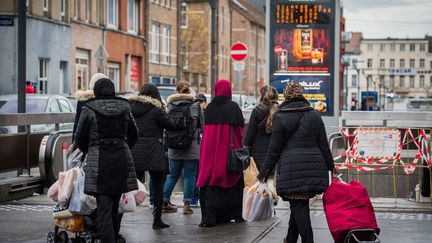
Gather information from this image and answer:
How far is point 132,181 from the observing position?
9.98 metres

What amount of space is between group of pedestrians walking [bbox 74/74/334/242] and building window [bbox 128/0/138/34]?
1543 inches

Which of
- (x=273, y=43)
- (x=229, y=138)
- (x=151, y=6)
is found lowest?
(x=229, y=138)

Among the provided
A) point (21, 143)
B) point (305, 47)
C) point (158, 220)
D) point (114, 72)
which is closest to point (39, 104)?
point (305, 47)

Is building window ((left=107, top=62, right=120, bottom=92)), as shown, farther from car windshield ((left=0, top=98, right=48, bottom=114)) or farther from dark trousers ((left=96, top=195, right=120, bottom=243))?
dark trousers ((left=96, top=195, right=120, bottom=243))

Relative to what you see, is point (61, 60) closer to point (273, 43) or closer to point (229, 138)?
point (273, 43)

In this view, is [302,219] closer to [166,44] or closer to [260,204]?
[260,204]

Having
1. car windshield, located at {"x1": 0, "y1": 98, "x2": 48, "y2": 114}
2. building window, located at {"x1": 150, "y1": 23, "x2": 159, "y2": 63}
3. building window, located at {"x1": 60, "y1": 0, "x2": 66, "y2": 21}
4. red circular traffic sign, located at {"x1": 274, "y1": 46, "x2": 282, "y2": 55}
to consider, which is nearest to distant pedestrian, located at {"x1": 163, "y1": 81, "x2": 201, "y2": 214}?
red circular traffic sign, located at {"x1": 274, "y1": 46, "x2": 282, "y2": 55}

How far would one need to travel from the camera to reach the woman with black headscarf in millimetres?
9766

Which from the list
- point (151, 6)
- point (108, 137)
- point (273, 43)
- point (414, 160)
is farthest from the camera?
point (151, 6)

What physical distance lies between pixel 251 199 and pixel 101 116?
3.59 metres

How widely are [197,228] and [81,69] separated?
33711 millimetres

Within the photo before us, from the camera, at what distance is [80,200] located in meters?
10.0

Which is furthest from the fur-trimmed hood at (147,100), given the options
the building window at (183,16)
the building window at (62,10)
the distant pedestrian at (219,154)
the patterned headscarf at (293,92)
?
the building window at (183,16)

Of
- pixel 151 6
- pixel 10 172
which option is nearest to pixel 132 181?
pixel 10 172
